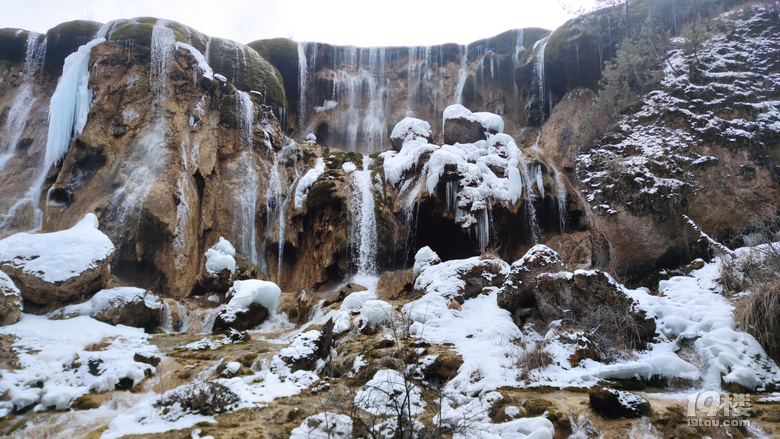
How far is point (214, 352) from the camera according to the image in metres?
8.62

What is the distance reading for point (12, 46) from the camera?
69.4 feet

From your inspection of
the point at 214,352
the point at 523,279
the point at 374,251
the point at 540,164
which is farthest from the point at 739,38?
the point at 214,352

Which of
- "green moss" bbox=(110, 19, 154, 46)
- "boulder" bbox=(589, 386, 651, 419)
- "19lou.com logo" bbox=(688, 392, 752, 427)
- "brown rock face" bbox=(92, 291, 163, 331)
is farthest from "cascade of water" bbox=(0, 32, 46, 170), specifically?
"19lou.com logo" bbox=(688, 392, 752, 427)

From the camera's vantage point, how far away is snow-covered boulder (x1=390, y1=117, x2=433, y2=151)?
63.5ft

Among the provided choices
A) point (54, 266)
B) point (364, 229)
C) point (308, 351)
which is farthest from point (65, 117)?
point (308, 351)

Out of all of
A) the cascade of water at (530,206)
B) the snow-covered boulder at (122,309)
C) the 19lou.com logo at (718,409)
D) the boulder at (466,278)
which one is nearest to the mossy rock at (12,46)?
the snow-covered boulder at (122,309)

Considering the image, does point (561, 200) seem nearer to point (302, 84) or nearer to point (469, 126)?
point (469, 126)

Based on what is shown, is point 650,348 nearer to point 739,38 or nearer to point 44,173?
point 739,38

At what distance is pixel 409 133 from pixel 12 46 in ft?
63.4

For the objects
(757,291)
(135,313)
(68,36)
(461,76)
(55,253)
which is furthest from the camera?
(461,76)

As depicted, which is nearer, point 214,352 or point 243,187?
point 214,352

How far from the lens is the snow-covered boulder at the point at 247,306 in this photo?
11461 millimetres

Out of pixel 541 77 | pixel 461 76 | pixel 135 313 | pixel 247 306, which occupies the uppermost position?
pixel 461 76

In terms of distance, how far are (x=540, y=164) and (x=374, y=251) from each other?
23.0 feet
